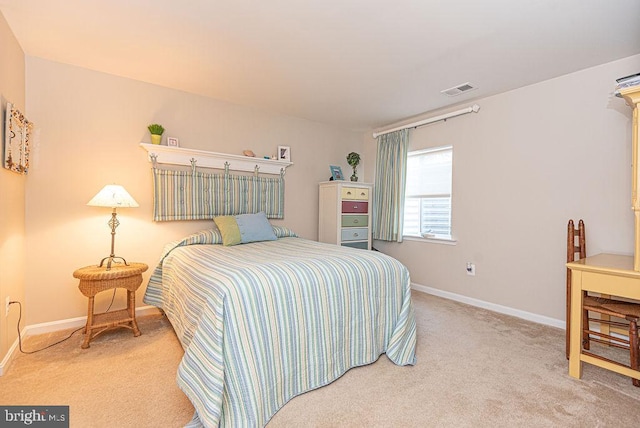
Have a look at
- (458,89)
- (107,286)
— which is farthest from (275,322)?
(458,89)

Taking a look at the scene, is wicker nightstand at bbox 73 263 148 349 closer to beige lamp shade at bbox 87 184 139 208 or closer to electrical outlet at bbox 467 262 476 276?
beige lamp shade at bbox 87 184 139 208

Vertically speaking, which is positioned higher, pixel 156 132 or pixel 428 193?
pixel 156 132

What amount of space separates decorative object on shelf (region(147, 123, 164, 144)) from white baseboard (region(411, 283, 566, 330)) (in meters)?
3.54

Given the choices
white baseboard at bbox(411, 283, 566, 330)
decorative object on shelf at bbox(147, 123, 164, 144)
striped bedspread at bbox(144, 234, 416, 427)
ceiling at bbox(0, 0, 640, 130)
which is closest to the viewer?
striped bedspread at bbox(144, 234, 416, 427)

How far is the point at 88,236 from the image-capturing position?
9.38 ft

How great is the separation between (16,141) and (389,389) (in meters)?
3.09

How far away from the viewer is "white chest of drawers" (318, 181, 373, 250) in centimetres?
408

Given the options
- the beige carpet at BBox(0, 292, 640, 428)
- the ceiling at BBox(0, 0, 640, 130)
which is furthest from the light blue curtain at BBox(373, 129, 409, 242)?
the beige carpet at BBox(0, 292, 640, 428)

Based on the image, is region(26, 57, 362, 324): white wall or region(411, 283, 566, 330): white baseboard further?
region(411, 283, 566, 330): white baseboard

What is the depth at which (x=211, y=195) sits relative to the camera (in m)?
3.47

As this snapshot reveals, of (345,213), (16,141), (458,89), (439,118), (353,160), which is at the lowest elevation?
(345,213)

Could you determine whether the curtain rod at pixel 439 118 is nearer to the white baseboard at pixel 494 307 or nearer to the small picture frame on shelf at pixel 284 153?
the small picture frame on shelf at pixel 284 153

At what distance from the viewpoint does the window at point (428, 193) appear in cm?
384

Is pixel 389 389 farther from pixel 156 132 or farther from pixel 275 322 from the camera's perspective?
pixel 156 132
